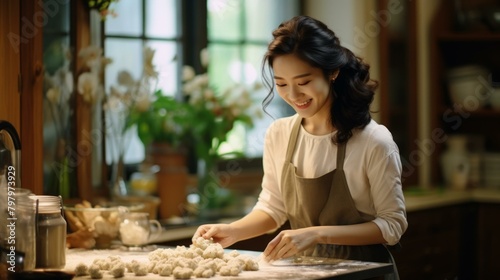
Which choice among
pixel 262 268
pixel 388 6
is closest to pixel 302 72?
pixel 262 268

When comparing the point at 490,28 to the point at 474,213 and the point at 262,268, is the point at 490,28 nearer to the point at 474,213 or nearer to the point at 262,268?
the point at 474,213

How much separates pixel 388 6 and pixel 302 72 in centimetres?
283

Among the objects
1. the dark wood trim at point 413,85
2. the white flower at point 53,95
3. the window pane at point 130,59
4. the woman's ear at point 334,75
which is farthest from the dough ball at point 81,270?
the dark wood trim at point 413,85

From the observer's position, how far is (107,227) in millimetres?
Result: 3262

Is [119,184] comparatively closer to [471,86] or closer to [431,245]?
→ [431,245]

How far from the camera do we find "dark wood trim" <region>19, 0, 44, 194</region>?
3.20m

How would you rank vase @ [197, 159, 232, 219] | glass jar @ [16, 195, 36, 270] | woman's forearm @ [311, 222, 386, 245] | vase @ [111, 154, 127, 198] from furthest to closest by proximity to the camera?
vase @ [197, 159, 232, 219] < vase @ [111, 154, 127, 198] < woman's forearm @ [311, 222, 386, 245] < glass jar @ [16, 195, 36, 270]

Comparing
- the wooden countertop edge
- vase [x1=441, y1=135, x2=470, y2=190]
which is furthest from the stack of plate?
the wooden countertop edge

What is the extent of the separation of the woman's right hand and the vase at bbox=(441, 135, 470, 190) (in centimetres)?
301

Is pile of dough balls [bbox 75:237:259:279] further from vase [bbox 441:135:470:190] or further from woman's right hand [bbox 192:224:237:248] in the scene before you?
vase [bbox 441:135:470:190]

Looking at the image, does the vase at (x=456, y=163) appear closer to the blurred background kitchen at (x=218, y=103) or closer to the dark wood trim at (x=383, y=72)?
the blurred background kitchen at (x=218, y=103)

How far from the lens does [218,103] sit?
4367 mm

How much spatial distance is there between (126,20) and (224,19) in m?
0.73

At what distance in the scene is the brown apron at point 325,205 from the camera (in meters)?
2.94
